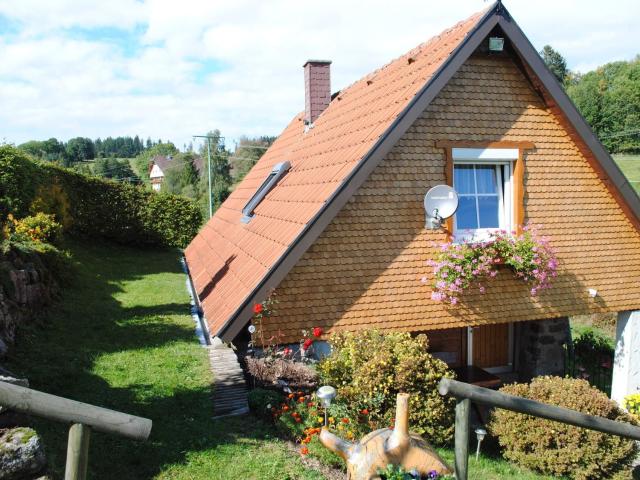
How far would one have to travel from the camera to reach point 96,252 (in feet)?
71.6

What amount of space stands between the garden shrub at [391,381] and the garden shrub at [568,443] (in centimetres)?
117

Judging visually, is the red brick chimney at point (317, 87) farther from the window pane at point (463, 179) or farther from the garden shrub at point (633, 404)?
the garden shrub at point (633, 404)

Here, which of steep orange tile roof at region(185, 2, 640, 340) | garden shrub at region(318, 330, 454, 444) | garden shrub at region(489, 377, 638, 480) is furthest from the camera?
steep orange tile roof at region(185, 2, 640, 340)

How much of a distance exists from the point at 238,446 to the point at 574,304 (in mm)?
6591

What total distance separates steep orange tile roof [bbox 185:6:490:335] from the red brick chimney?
303 mm

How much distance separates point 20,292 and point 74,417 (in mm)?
7743

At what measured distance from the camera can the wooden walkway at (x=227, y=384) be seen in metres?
7.02

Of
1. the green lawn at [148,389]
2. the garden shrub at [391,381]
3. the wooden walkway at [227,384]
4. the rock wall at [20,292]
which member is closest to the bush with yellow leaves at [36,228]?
the green lawn at [148,389]

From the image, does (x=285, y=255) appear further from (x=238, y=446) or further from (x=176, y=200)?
(x=176, y=200)

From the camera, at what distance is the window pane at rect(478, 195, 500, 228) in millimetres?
9219

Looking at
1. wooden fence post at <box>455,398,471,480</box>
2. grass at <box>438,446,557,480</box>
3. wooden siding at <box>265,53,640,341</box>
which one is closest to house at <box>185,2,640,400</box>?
wooden siding at <box>265,53,640,341</box>

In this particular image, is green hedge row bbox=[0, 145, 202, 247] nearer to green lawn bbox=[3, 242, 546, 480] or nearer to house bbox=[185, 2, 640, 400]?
green lawn bbox=[3, 242, 546, 480]

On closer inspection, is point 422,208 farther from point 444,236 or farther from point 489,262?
point 489,262

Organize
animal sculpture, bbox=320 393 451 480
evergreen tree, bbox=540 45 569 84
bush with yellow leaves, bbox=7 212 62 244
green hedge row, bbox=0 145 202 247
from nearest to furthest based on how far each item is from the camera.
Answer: animal sculpture, bbox=320 393 451 480 → bush with yellow leaves, bbox=7 212 62 244 → green hedge row, bbox=0 145 202 247 → evergreen tree, bbox=540 45 569 84
